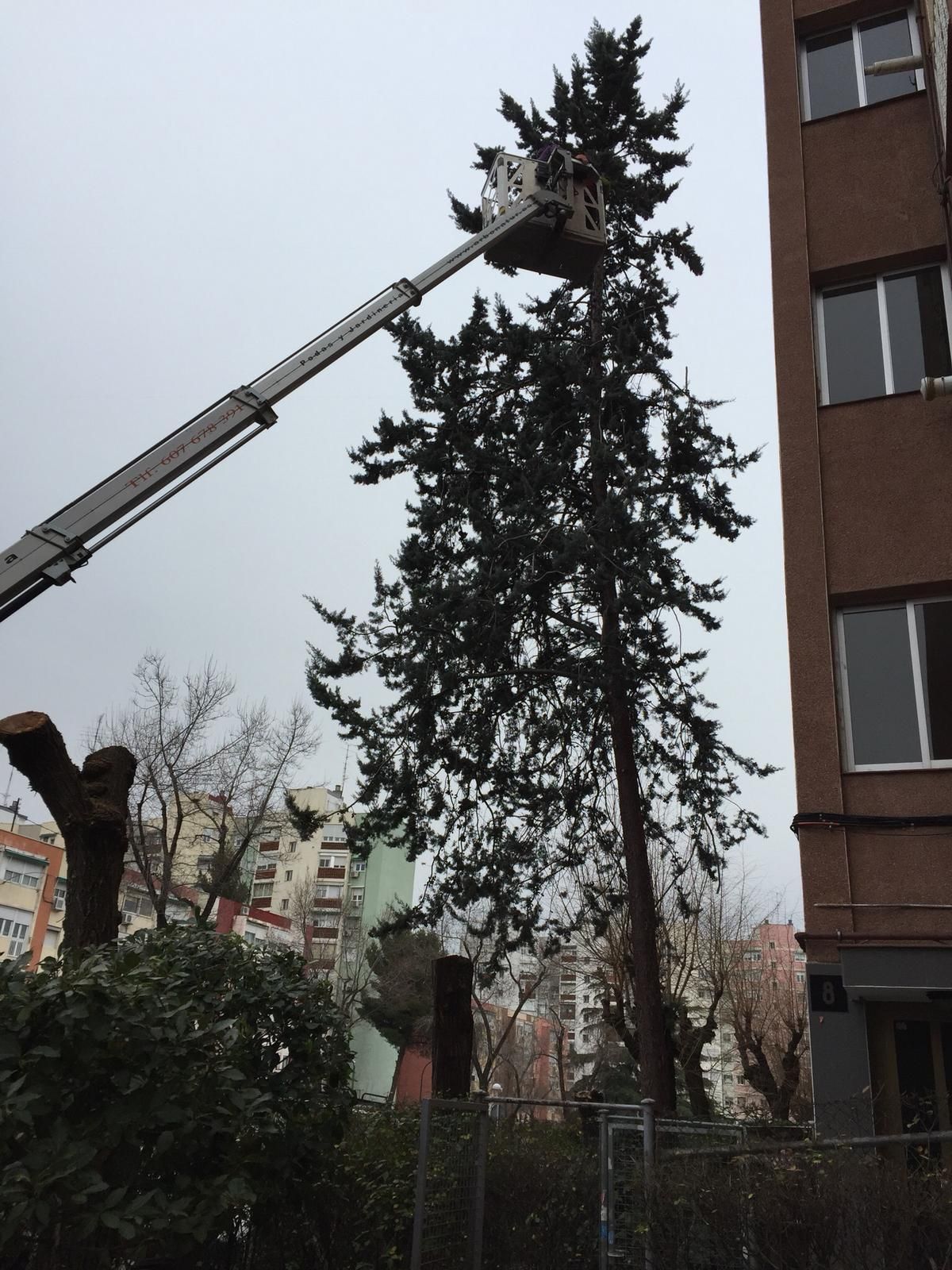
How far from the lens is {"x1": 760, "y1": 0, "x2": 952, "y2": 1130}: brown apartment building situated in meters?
8.06

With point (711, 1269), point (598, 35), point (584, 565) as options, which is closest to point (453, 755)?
point (584, 565)

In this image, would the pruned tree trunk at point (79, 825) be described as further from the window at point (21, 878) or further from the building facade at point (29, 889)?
the window at point (21, 878)

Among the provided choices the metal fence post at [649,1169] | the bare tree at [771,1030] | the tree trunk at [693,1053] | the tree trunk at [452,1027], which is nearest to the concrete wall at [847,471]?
the metal fence post at [649,1169]

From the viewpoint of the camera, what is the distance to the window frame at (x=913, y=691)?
8.64 meters

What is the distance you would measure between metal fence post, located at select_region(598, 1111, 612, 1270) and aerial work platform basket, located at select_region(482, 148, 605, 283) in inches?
414

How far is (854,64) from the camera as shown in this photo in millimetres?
11945

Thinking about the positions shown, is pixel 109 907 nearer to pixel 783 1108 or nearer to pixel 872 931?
pixel 872 931

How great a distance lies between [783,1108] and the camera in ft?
56.9

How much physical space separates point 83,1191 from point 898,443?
9.02m

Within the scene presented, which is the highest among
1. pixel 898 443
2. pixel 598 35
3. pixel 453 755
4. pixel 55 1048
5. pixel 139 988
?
pixel 598 35

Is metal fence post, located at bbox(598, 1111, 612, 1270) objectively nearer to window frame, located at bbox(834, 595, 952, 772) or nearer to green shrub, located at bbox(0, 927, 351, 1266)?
green shrub, located at bbox(0, 927, 351, 1266)

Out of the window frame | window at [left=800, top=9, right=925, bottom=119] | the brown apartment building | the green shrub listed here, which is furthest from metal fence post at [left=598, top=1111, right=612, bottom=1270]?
window at [left=800, top=9, right=925, bottom=119]

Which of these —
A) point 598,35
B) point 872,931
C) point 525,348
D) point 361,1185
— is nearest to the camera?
point 361,1185

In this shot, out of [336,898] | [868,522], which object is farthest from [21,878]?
[868,522]
